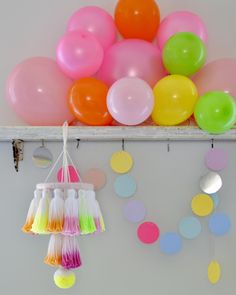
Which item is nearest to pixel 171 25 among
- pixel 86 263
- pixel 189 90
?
pixel 189 90

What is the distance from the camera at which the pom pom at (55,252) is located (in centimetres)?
150

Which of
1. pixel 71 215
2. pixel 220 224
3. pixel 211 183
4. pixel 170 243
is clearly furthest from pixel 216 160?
pixel 71 215

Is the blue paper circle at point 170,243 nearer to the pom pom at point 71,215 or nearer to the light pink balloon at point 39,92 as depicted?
the pom pom at point 71,215

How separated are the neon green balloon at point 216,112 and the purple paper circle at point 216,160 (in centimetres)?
27

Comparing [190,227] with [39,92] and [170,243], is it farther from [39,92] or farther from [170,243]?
[39,92]

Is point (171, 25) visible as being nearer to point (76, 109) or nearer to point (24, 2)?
point (76, 109)

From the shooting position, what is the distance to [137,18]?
1756 millimetres

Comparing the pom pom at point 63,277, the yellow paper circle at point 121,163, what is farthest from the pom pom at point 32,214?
the yellow paper circle at point 121,163

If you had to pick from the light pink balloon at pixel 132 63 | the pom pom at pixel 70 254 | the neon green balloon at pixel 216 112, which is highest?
the light pink balloon at pixel 132 63

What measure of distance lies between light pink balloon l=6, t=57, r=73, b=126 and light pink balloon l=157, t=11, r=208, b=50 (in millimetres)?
449

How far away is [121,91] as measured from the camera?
1591mm

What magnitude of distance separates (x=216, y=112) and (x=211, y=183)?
1.31ft

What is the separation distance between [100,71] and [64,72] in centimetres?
15

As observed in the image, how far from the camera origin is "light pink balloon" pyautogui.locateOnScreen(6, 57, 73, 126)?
1693 millimetres
